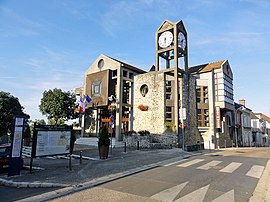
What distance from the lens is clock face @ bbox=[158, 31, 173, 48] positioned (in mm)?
25641

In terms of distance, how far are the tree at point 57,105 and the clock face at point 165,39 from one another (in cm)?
1679

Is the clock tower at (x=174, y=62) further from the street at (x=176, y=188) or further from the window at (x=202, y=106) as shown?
the street at (x=176, y=188)

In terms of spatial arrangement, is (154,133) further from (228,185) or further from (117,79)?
(228,185)

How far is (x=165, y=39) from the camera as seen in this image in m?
26.1

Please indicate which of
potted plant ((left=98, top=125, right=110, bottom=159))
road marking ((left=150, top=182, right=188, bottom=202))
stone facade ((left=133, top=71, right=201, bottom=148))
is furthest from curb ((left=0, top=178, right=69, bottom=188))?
stone facade ((left=133, top=71, right=201, bottom=148))

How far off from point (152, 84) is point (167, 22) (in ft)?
27.8

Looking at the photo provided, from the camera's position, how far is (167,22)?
2631 cm

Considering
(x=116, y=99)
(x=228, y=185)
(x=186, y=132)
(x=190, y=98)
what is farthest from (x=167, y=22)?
(x=228, y=185)

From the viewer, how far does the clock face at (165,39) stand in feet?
84.1

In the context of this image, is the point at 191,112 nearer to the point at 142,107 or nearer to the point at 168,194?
the point at 142,107

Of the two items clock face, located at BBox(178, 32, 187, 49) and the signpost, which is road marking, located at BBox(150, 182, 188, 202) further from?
clock face, located at BBox(178, 32, 187, 49)

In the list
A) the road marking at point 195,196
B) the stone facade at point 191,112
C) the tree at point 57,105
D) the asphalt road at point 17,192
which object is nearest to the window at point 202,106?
the stone facade at point 191,112

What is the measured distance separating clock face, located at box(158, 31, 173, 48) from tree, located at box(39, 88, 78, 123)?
55.1 feet

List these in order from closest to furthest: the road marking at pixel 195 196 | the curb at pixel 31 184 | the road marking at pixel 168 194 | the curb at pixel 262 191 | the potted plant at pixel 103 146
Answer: the road marking at pixel 195 196 → the road marking at pixel 168 194 → the curb at pixel 262 191 → the curb at pixel 31 184 → the potted plant at pixel 103 146
